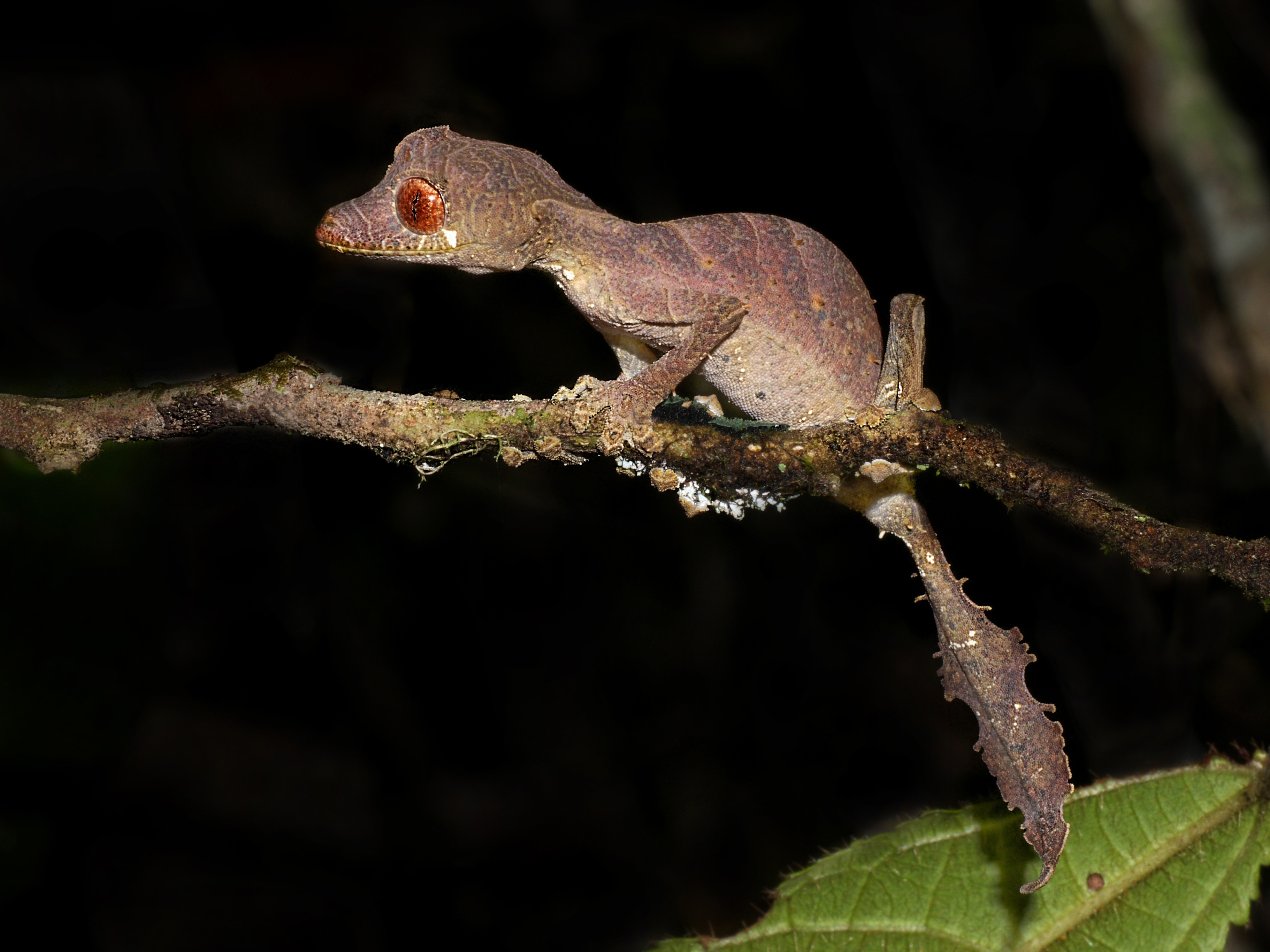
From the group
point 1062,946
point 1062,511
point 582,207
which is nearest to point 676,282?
point 582,207

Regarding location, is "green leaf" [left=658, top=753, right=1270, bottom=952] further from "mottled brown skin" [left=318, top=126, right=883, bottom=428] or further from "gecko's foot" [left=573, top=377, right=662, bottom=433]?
"gecko's foot" [left=573, top=377, right=662, bottom=433]

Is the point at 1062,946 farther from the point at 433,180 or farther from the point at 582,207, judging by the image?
the point at 433,180

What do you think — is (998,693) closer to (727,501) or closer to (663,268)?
(727,501)

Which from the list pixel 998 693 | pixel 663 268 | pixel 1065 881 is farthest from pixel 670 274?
pixel 1065 881

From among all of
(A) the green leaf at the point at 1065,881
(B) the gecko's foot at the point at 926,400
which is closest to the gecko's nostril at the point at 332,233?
(B) the gecko's foot at the point at 926,400

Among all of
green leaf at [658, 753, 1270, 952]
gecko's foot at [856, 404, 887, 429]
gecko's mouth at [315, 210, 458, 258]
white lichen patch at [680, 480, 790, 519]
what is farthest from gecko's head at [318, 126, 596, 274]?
green leaf at [658, 753, 1270, 952]

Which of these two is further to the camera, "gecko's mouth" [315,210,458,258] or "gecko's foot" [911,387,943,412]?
"gecko's foot" [911,387,943,412]

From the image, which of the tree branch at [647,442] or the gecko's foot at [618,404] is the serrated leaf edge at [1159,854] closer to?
the tree branch at [647,442]
